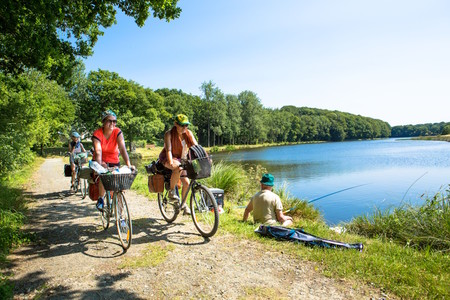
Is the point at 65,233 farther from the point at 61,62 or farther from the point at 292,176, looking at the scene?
the point at 292,176

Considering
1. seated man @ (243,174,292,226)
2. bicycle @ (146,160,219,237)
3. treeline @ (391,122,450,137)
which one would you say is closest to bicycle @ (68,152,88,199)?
bicycle @ (146,160,219,237)

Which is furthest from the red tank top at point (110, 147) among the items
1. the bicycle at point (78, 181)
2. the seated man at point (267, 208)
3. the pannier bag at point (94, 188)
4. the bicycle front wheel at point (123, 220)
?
the bicycle at point (78, 181)

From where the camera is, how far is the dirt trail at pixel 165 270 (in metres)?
3.05

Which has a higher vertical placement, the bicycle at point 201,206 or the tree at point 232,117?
the tree at point 232,117

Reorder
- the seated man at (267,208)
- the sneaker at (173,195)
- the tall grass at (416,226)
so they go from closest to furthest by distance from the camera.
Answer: the tall grass at (416,226) < the sneaker at (173,195) < the seated man at (267,208)

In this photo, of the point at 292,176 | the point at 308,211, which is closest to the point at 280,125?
the point at 292,176

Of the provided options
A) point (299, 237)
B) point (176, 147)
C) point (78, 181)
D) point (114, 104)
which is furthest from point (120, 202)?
point (114, 104)

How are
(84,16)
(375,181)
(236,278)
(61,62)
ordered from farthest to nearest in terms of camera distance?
(375,181)
(61,62)
(84,16)
(236,278)

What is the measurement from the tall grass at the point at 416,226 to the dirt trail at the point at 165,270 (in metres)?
2.31

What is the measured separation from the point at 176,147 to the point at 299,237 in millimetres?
2653

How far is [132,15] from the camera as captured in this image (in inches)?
303

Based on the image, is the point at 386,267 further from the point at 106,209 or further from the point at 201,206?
the point at 106,209

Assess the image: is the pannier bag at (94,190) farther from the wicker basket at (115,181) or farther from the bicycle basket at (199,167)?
the bicycle basket at (199,167)

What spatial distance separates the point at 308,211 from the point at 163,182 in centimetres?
482
